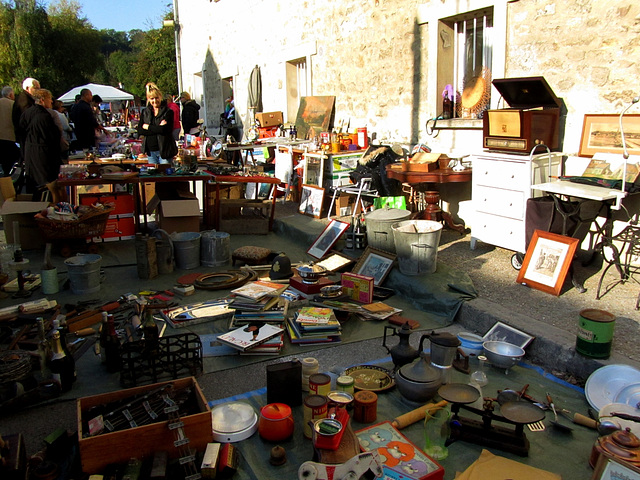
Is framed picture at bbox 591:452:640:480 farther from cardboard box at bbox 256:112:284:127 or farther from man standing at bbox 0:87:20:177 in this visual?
cardboard box at bbox 256:112:284:127

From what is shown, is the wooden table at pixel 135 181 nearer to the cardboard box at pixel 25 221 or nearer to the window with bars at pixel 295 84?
the cardboard box at pixel 25 221

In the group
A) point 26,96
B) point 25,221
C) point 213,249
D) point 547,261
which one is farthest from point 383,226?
point 26,96

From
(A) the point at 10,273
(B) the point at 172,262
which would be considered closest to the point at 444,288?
(B) the point at 172,262

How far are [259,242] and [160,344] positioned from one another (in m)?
3.76

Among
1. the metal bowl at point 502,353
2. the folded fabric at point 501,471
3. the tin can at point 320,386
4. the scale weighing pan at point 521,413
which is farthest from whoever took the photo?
the metal bowl at point 502,353

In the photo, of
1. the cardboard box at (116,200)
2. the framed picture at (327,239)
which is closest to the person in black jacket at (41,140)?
the cardboard box at (116,200)

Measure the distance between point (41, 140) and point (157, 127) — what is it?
5.69ft

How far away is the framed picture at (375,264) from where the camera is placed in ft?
18.2

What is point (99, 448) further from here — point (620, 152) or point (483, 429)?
point (620, 152)

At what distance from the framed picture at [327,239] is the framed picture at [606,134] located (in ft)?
9.15

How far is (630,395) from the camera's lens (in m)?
3.14

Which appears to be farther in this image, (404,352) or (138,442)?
(404,352)

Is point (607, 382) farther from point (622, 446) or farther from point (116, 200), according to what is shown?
point (116, 200)

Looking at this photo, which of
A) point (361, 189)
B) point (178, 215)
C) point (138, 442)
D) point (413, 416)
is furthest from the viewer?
point (361, 189)
